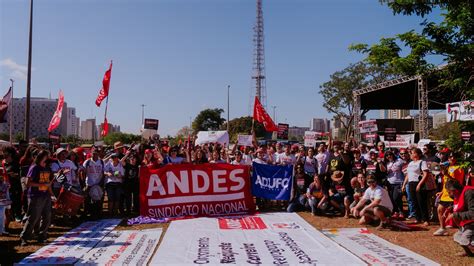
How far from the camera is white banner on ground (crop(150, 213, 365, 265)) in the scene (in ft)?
20.9

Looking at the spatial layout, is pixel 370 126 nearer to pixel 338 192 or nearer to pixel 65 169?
pixel 338 192

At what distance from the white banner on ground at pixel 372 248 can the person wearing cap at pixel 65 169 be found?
6.29m

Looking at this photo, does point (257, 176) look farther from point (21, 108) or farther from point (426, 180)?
point (21, 108)

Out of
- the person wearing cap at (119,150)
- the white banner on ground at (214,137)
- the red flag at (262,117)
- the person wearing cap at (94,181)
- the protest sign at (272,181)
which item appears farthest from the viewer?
the white banner on ground at (214,137)

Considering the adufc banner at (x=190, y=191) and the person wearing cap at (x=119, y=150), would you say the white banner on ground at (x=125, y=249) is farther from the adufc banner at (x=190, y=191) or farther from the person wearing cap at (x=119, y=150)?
the person wearing cap at (x=119, y=150)

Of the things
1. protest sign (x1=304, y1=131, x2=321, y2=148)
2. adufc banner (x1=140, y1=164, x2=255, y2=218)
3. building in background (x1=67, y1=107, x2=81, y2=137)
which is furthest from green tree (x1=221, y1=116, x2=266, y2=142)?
building in background (x1=67, y1=107, x2=81, y2=137)

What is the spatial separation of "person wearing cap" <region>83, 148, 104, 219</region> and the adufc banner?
110 cm

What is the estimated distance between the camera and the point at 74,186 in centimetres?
949

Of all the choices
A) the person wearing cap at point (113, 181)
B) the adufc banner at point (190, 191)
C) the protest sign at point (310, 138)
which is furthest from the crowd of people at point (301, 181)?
the protest sign at point (310, 138)

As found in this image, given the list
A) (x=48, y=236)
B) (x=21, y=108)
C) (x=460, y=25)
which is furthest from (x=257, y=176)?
(x=21, y=108)

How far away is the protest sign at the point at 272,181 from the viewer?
1150 centimetres

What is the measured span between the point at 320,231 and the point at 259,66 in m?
63.2

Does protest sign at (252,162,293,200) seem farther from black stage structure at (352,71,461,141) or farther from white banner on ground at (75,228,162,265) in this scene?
black stage structure at (352,71,461,141)

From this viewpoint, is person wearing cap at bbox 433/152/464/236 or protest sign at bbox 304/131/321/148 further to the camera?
protest sign at bbox 304/131/321/148
